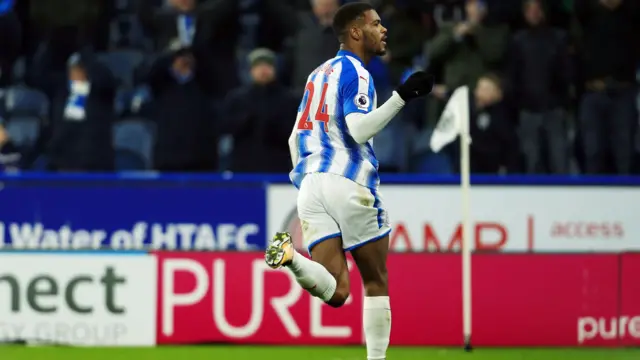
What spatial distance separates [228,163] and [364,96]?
666cm

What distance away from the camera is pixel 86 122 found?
12781 mm

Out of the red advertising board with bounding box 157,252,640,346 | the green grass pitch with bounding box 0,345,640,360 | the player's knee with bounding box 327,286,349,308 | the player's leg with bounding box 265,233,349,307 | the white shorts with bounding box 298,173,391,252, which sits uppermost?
the white shorts with bounding box 298,173,391,252

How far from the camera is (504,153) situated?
12.7 m

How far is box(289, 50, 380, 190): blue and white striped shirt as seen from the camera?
677 centimetres

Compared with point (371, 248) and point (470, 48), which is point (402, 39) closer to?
point (470, 48)

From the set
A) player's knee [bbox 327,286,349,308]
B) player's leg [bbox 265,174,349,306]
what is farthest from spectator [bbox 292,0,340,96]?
player's knee [bbox 327,286,349,308]

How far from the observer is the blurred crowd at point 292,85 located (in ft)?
41.2

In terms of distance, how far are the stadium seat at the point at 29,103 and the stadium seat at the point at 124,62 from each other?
30.3 inches

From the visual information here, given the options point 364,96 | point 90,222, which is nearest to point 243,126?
point 90,222

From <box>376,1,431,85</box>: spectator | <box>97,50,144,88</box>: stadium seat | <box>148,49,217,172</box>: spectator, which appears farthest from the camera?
<box>97,50,144,88</box>: stadium seat

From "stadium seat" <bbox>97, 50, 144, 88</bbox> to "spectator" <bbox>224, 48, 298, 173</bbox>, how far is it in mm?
1728

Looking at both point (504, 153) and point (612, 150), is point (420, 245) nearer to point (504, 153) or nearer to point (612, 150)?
point (504, 153)

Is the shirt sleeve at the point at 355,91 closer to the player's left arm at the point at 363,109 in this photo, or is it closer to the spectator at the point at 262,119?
the player's left arm at the point at 363,109

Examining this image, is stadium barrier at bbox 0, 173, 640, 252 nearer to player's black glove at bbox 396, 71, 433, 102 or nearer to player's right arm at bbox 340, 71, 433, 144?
player's right arm at bbox 340, 71, 433, 144
